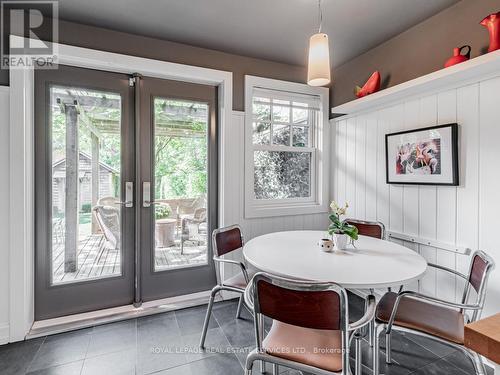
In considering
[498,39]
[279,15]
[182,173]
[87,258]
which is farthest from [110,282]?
[498,39]

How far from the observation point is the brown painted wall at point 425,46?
1902 millimetres

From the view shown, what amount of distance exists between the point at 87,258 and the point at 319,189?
256 cm

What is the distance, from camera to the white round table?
1376mm

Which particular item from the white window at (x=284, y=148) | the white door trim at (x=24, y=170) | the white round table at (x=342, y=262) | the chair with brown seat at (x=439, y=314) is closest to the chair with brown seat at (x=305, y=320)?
the white round table at (x=342, y=262)

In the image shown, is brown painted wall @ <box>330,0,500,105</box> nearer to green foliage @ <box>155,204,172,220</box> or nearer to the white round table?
the white round table

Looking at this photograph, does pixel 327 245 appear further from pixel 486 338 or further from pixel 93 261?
pixel 93 261

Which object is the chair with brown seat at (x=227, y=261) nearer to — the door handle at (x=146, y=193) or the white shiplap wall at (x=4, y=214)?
the door handle at (x=146, y=193)

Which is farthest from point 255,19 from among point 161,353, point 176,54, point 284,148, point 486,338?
point 161,353

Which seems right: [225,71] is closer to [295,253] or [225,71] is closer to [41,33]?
[41,33]

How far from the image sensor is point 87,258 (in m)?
2.46

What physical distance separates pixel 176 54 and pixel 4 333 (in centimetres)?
271

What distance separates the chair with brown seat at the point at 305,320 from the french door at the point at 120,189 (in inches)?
63.0

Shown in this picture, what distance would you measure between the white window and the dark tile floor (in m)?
1.27

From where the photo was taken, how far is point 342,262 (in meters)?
1.63
